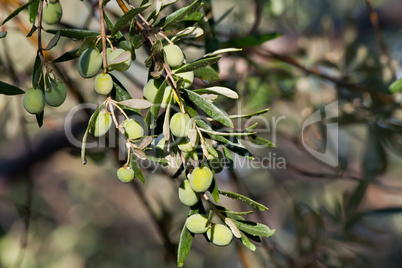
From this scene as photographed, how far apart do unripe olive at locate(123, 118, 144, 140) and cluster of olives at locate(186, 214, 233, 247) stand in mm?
94

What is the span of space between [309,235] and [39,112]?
37.5 inches

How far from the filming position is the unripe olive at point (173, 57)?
422 mm

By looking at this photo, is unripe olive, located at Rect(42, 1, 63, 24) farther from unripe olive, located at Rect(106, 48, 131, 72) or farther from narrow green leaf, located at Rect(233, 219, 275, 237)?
narrow green leaf, located at Rect(233, 219, 275, 237)

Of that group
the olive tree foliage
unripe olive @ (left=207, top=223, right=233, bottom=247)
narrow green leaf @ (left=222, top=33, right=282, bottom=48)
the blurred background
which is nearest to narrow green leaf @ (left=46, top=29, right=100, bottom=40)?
the olive tree foliage

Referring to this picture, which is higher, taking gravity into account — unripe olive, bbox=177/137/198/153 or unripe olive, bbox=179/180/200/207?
unripe olive, bbox=177/137/198/153

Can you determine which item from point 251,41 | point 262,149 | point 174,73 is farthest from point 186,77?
point 262,149

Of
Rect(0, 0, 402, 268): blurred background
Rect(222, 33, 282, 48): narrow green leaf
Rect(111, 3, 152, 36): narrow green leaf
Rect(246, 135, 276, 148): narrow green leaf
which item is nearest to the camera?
Rect(111, 3, 152, 36): narrow green leaf

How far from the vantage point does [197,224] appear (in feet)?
1.45

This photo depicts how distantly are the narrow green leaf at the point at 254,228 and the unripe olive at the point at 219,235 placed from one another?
0.10 feet

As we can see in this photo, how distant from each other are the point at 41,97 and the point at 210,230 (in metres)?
0.20

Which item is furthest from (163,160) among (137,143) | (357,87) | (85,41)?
(357,87)

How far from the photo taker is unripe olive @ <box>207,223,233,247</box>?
0.44 metres

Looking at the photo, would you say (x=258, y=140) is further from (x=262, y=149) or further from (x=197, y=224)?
(x=262, y=149)

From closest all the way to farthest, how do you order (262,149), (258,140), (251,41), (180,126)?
(180,126)
(258,140)
(251,41)
(262,149)
